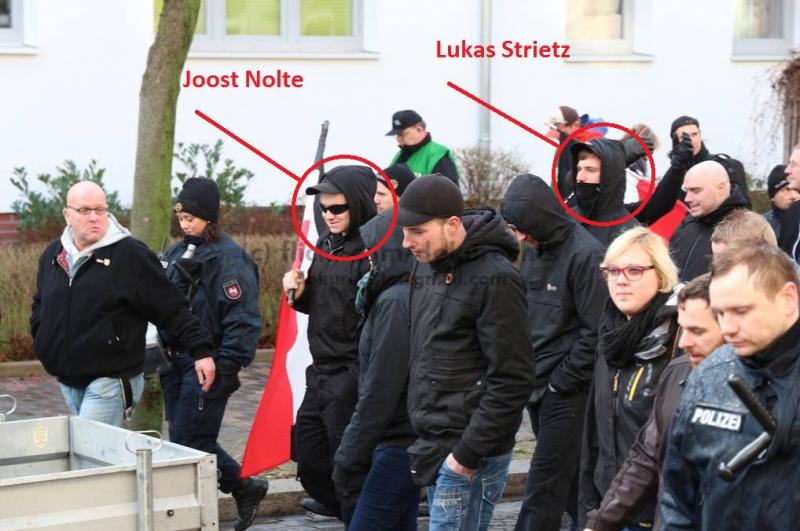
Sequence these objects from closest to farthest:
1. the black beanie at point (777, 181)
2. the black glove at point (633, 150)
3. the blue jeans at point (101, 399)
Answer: the blue jeans at point (101, 399), the black beanie at point (777, 181), the black glove at point (633, 150)

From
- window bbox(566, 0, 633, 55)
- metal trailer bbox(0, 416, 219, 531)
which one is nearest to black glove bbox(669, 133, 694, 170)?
metal trailer bbox(0, 416, 219, 531)

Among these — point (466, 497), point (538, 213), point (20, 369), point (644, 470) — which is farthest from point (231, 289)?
point (20, 369)

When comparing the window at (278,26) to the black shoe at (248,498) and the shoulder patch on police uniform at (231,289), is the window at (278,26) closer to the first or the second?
the shoulder patch on police uniform at (231,289)

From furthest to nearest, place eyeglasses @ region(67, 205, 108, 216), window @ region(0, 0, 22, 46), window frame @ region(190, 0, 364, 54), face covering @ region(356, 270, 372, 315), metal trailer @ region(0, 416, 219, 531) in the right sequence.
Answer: window frame @ region(190, 0, 364, 54)
window @ region(0, 0, 22, 46)
eyeglasses @ region(67, 205, 108, 216)
face covering @ region(356, 270, 372, 315)
metal trailer @ region(0, 416, 219, 531)

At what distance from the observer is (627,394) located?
5613 mm

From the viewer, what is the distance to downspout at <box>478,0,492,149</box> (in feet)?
57.9

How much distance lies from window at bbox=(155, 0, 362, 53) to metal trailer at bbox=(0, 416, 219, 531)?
1131cm

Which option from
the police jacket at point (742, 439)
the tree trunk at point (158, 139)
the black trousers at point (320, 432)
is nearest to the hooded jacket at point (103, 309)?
the black trousers at point (320, 432)

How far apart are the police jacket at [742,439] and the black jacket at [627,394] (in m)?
1.39

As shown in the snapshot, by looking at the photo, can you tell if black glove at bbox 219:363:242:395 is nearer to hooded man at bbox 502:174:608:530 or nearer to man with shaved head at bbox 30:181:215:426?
man with shaved head at bbox 30:181:215:426

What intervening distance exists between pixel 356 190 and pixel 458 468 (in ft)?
6.41

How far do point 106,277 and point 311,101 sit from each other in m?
9.71

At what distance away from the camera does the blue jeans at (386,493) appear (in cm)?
636

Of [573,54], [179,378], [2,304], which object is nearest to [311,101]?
[573,54]
